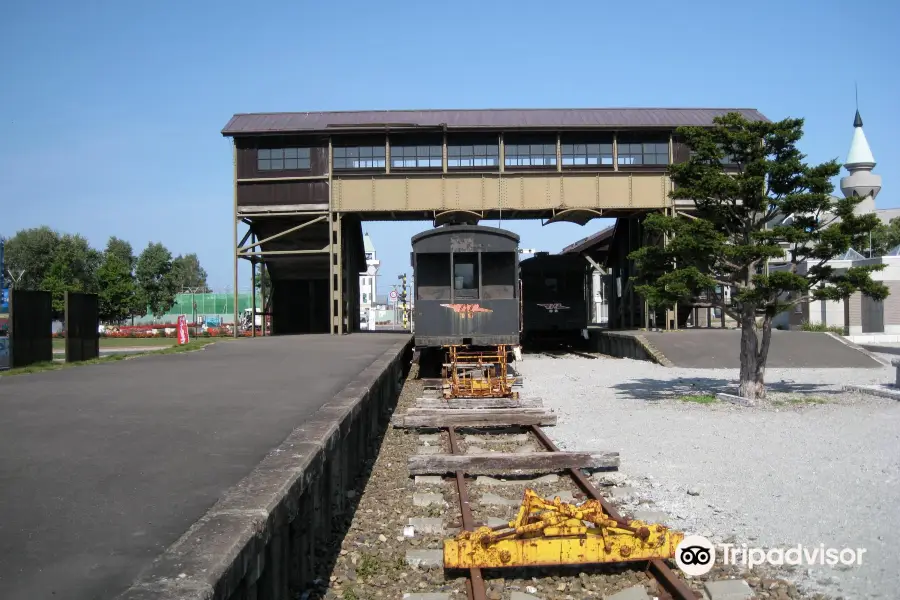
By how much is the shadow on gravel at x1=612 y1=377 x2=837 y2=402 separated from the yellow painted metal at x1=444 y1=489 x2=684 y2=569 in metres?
9.30

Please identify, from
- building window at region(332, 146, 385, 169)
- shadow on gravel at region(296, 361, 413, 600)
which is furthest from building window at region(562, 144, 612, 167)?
shadow on gravel at region(296, 361, 413, 600)

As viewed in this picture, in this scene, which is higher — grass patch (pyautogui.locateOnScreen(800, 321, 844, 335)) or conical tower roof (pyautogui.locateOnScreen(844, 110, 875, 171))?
conical tower roof (pyautogui.locateOnScreen(844, 110, 875, 171))

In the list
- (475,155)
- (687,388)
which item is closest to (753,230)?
(687,388)

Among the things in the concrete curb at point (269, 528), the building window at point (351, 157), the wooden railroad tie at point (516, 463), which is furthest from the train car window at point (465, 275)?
the building window at point (351, 157)

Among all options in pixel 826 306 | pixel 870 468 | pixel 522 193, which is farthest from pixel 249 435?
pixel 826 306

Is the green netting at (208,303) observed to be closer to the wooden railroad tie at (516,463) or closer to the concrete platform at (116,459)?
the concrete platform at (116,459)

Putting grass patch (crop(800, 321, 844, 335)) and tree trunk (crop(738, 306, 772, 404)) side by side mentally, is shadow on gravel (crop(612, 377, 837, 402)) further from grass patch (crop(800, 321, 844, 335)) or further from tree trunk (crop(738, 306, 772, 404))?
grass patch (crop(800, 321, 844, 335))

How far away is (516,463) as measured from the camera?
311 inches

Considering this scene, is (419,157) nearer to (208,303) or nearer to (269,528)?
(269,528)

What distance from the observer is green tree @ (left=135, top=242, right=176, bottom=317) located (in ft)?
234

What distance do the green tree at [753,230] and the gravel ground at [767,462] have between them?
1798mm

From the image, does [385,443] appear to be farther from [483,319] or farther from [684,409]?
[483,319]

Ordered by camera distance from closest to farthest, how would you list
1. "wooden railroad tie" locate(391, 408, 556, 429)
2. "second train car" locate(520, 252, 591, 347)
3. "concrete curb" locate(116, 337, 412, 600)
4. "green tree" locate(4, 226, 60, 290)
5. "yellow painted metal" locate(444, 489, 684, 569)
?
"concrete curb" locate(116, 337, 412, 600) → "yellow painted metal" locate(444, 489, 684, 569) → "wooden railroad tie" locate(391, 408, 556, 429) → "second train car" locate(520, 252, 591, 347) → "green tree" locate(4, 226, 60, 290)

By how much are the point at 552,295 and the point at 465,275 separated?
33.2ft
